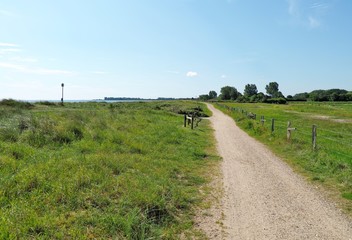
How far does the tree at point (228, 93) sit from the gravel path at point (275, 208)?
557 ft

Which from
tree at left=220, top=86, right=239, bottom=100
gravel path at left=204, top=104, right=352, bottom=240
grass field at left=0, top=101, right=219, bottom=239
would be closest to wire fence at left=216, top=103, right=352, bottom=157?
gravel path at left=204, top=104, right=352, bottom=240

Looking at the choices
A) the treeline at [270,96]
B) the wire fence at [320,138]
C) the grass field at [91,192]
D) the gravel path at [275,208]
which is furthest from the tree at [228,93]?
the grass field at [91,192]

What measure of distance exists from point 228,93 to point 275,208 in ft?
577

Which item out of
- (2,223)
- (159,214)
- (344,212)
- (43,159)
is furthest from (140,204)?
(344,212)

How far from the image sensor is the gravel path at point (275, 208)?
203 inches

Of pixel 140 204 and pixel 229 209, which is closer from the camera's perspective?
pixel 140 204

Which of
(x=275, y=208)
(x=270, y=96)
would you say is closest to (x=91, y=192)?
(x=275, y=208)

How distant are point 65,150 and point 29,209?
4839 mm

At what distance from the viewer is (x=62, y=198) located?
5.64 meters

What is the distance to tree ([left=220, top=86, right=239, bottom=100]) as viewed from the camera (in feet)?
579

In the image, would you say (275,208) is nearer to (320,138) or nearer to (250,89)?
(320,138)

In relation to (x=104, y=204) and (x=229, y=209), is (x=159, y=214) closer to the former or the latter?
(x=104, y=204)

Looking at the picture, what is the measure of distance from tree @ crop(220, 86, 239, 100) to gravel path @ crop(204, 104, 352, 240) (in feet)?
557

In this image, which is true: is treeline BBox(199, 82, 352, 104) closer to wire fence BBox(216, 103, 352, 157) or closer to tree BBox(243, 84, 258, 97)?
tree BBox(243, 84, 258, 97)
